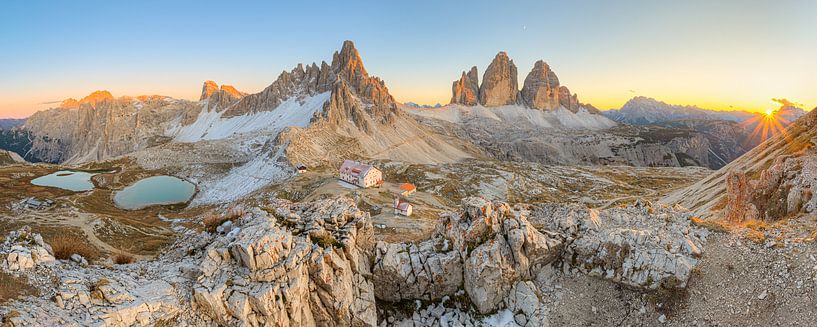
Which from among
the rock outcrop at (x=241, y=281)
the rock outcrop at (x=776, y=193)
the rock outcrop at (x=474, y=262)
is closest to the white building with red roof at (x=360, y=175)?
the rock outcrop at (x=241, y=281)

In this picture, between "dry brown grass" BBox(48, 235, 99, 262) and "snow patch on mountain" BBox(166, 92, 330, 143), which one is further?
"snow patch on mountain" BBox(166, 92, 330, 143)

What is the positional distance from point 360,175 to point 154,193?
58886mm

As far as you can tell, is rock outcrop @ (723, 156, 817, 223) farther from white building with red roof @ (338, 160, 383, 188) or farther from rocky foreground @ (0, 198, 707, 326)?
white building with red roof @ (338, 160, 383, 188)

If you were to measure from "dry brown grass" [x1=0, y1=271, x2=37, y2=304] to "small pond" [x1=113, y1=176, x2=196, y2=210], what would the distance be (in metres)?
71.9

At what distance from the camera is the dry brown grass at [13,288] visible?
15.0 m

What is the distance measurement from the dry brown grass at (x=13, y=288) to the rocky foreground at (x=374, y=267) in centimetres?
97

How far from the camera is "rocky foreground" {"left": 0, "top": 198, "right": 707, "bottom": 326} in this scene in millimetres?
19250

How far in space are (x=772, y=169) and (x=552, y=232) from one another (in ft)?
87.8

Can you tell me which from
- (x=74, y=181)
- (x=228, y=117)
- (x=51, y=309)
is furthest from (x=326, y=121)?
(x=51, y=309)

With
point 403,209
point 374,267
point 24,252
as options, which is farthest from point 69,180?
point 374,267

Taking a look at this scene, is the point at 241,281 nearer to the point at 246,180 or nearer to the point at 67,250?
the point at 67,250

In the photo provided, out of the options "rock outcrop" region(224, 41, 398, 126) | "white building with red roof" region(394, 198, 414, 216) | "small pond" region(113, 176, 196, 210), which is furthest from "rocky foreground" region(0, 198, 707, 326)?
"rock outcrop" region(224, 41, 398, 126)

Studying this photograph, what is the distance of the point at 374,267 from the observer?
26.4m

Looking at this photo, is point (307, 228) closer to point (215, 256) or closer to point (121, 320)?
point (215, 256)
